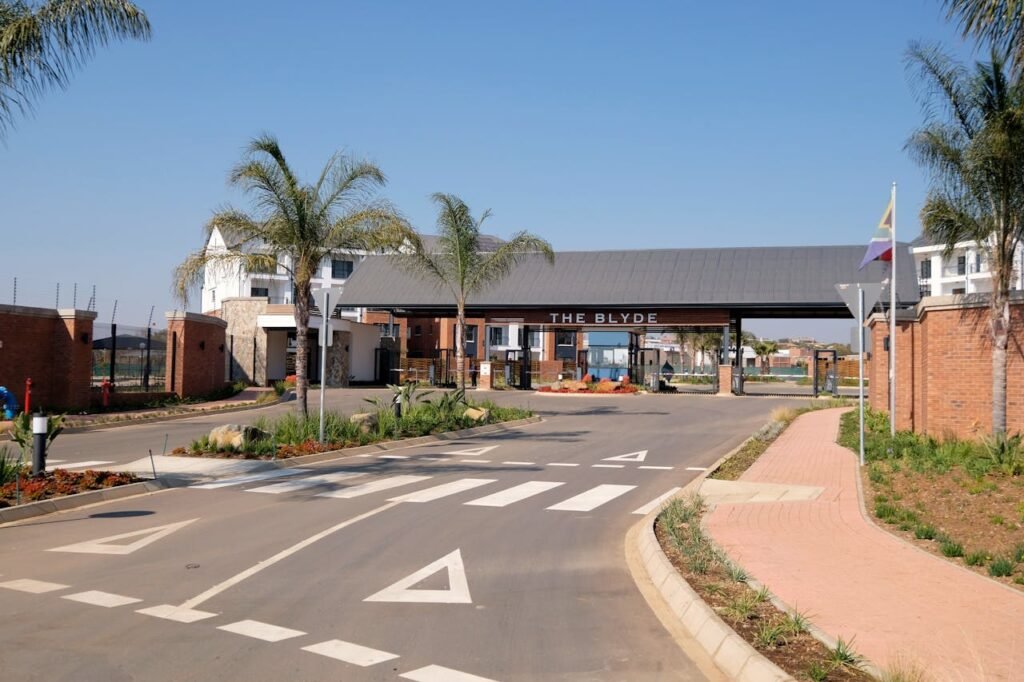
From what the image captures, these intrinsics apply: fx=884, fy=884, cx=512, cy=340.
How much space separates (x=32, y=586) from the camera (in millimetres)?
7789

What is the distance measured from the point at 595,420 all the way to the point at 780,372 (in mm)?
63921

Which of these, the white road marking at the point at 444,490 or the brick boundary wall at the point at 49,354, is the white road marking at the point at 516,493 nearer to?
the white road marking at the point at 444,490

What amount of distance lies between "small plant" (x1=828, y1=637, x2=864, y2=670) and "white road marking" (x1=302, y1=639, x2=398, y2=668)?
9.35ft

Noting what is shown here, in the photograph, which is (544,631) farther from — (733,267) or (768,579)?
(733,267)

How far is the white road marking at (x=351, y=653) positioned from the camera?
5.88 metres

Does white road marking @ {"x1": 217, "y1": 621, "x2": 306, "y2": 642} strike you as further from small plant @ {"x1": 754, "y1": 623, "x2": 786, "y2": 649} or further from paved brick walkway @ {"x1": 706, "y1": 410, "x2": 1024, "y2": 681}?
paved brick walkway @ {"x1": 706, "y1": 410, "x2": 1024, "y2": 681}

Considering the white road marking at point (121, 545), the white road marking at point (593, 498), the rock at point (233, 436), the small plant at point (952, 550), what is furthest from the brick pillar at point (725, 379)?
the white road marking at point (121, 545)

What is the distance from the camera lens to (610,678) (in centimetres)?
562

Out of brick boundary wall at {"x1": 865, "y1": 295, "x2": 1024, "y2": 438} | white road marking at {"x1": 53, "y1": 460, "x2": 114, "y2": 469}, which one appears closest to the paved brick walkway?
brick boundary wall at {"x1": 865, "y1": 295, "x2": 1024, "y2": 438}

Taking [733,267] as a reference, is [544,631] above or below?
below

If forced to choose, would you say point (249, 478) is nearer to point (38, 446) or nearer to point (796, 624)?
point (38, 446)

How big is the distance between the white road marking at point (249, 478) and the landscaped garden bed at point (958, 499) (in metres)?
9.46

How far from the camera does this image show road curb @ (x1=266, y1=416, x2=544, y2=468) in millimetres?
16781

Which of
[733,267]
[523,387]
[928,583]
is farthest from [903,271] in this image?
[928,583]
